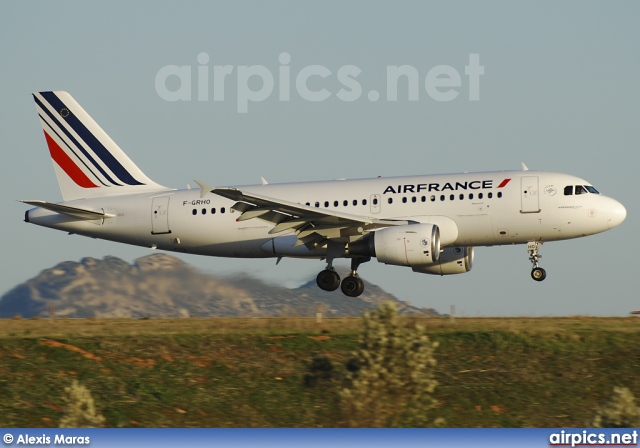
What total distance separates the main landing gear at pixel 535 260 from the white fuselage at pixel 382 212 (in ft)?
1.62

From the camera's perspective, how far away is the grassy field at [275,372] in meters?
26.1

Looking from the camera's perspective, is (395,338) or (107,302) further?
(107,302)

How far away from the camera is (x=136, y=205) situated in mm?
41375

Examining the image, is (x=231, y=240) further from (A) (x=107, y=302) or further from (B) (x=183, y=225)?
(A) (x=107, y=302)

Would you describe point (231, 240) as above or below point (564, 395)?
above

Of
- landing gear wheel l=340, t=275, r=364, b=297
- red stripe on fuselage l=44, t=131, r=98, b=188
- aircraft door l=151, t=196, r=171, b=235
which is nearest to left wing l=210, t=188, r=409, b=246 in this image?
landing gear wheel l=340, t=275, r=364, b=297

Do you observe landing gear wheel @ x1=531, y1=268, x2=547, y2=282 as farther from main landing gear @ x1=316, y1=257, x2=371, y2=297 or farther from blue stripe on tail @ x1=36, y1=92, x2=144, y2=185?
blue stripe on tail @ x1=36, y1=92, x2=144, y2=185

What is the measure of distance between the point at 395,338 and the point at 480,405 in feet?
12.8

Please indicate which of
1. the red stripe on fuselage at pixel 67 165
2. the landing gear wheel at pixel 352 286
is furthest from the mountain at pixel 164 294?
the red stripe on fuselage at pixel 67 165

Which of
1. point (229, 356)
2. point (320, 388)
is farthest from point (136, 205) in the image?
point (320, 388)

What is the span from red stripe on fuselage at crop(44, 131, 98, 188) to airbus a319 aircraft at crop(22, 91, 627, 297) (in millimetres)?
41

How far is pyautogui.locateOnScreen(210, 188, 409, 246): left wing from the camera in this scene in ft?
120

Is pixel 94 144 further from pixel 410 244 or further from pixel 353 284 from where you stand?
pixel 410 244

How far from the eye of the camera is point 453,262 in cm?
4078
